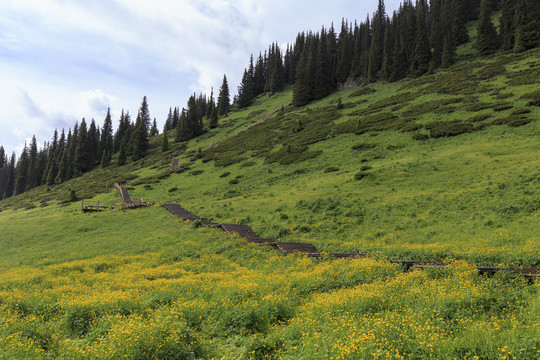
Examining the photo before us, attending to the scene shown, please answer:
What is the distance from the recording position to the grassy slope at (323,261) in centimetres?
660

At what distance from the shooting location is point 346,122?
6003 cm

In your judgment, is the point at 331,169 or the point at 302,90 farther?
the point at 302,90

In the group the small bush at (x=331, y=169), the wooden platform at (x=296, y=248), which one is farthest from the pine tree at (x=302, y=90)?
the wooden platform at (x=296, y=248)

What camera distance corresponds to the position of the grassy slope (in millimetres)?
6602

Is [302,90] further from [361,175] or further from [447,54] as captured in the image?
[361,175]

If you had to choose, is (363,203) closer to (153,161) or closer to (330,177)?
(330,177)

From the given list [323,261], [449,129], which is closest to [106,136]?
[449,129]

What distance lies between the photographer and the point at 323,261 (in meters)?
14.6

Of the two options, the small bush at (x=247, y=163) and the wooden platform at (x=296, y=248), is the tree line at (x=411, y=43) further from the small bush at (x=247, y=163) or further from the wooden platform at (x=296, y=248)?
the wooden platform at (x=296, y=248)

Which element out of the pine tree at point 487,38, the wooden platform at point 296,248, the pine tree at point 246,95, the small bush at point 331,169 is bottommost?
the wooden platform at point 296,248

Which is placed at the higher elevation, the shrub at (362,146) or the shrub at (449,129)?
the shrub at (449,129)

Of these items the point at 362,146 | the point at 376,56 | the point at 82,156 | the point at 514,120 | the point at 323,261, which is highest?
the point at 376,56

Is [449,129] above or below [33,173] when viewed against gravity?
below

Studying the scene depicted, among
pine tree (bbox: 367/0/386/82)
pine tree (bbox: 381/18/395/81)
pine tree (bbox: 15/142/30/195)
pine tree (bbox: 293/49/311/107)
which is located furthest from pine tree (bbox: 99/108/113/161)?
pine tree (bbox: 381/18/395/81)
